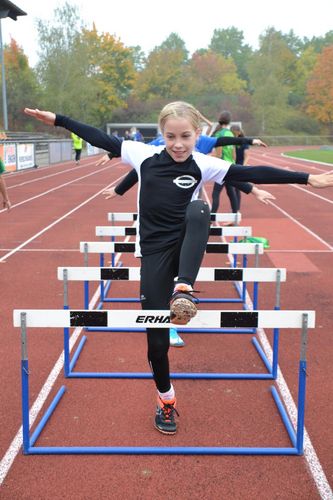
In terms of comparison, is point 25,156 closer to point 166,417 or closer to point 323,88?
point 166,417

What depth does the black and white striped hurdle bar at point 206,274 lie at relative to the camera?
4.02 m

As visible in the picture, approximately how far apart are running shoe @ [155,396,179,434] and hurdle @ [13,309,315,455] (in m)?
0.19

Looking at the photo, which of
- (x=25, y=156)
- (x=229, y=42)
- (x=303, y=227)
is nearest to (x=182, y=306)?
(x=303, y=227)

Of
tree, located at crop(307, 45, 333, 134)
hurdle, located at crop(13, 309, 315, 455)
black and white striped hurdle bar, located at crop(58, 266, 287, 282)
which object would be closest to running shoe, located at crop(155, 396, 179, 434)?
hurdle, located at crop(13, 309, 315, 455)

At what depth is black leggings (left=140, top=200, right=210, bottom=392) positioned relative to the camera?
2797 mm

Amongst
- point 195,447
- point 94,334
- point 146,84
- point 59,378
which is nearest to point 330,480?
point 195,447

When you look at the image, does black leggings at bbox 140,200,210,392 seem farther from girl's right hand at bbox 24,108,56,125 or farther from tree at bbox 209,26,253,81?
tree at bbox 209,26,253,81

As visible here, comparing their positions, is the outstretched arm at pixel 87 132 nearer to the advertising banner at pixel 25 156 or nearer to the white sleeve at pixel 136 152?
the white sleeve at pixel 136 152

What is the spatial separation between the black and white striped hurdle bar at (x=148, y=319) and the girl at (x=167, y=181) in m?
0.24

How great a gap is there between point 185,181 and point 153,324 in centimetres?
83

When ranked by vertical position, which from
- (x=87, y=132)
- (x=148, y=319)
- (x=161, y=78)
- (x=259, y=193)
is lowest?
(x=148, y=319)

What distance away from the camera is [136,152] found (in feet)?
10.5

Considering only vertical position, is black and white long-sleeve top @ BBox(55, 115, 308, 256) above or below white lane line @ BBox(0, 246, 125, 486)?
above

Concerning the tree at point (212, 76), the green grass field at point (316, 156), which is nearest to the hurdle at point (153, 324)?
the green grass field at point (316, 156)
